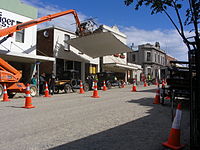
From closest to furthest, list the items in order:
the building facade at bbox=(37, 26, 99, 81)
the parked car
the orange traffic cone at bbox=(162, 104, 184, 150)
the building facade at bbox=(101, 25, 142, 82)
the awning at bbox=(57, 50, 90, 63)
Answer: the orange traffic cone at bbox=(162, 104, 184, 150) → the parked car → the building facade at bbox=(37, 26, 99, 81) → the awning at bbox=(57, 50, 90, 63) → the building facade at bbox=(101, 25, 142, 82)

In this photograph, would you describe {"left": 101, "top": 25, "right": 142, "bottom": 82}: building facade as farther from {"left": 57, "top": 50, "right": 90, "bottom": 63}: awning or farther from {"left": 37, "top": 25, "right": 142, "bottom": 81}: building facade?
{"left": 57, "top": 50, "right": 90, "bottom": 63}: awning

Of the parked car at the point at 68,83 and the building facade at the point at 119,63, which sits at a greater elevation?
the building facade at the point at 119,63

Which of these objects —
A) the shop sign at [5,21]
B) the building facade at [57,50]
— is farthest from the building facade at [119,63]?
the shop sign at [5,21]

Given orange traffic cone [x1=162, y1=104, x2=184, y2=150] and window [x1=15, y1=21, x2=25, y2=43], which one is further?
window [x1=15, y1=21, x2=25, y2=43]

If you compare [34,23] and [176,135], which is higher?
[34,23]

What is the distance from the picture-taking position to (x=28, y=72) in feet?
63.4

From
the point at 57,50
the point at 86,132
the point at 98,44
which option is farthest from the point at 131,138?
the point at 57,50

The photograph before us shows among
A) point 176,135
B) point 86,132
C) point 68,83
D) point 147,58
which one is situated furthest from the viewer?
point 147,58

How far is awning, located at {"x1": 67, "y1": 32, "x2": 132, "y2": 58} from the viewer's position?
1992 centimetres

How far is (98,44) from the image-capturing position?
21.8 meters

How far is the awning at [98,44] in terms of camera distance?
19922 mm

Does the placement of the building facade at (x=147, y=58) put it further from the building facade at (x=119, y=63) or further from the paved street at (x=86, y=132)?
the paved street at (x=86, y=132)

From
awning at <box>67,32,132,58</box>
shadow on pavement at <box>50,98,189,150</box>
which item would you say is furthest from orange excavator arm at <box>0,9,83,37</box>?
shadow on pavement at <box>50,98,189,150</box>

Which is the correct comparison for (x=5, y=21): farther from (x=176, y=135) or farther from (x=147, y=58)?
(x=147, y=58)
